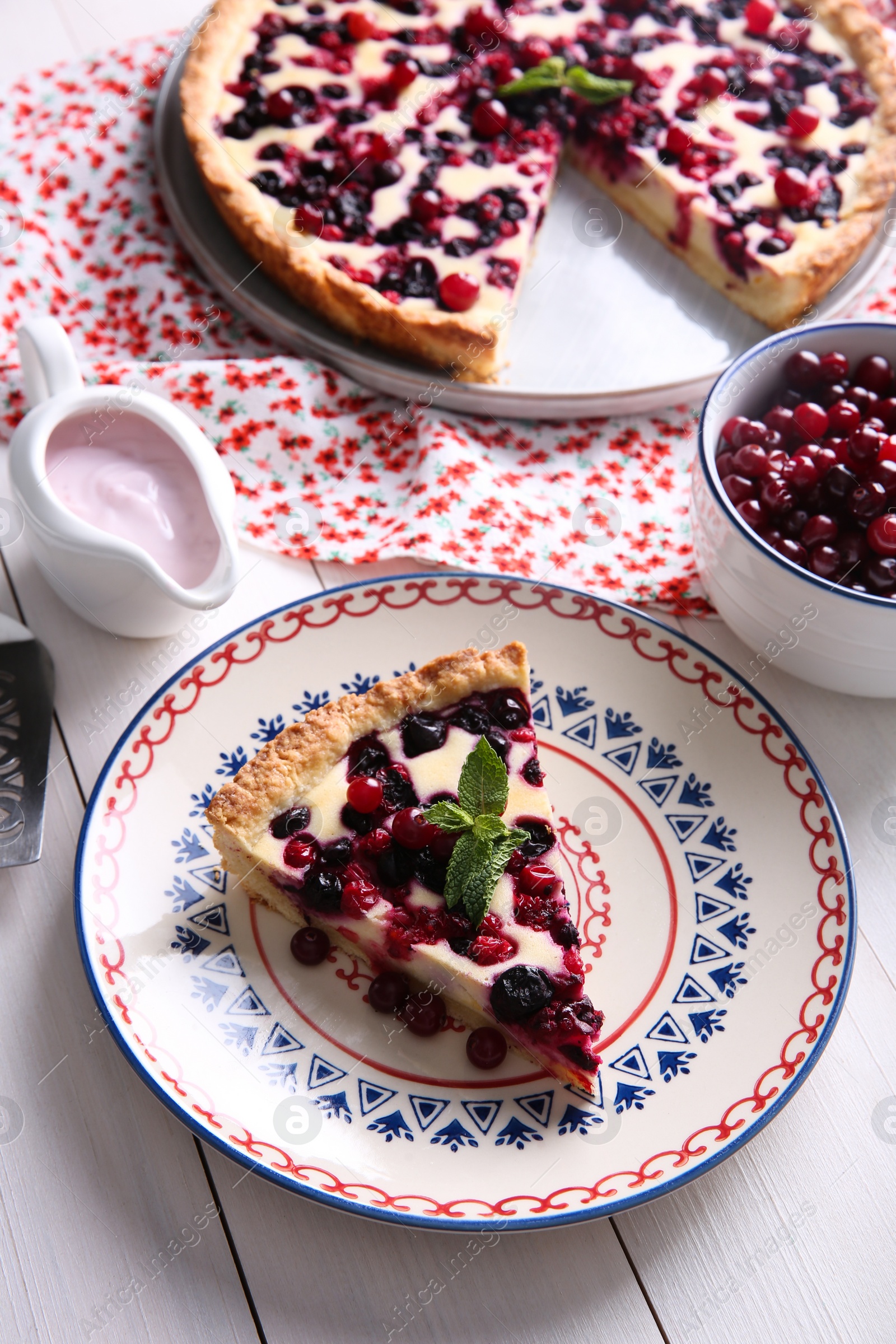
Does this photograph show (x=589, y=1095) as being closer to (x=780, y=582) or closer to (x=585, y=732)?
(x=585, y=732)

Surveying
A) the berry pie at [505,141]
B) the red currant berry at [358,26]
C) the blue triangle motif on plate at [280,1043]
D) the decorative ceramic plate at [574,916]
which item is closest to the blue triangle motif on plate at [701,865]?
the decorative ceramic plate at [574,916]

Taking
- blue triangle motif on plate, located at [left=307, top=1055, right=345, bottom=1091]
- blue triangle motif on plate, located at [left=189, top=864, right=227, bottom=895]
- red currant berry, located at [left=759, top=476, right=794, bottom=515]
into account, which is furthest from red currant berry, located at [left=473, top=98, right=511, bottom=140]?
blue triangle motif on plate, located at [left=307, top=1055, right=345, bottom=1091]

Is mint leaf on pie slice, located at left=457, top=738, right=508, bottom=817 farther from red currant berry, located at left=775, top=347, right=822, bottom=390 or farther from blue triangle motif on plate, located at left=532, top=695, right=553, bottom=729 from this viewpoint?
red currant berry, located at left=775, top=347, right=822, bottom=390

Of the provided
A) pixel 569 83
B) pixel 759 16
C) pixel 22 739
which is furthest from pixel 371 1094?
pixel 759 16

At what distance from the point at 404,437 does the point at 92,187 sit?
1.36 m

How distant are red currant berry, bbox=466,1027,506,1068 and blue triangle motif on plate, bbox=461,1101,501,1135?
2.7 inches

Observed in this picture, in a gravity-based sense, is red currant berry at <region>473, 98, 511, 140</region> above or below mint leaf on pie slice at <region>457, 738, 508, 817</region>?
above

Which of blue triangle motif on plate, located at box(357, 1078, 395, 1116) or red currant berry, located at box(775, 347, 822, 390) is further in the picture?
red currant berry, located at box(775, 347, 822, 390)

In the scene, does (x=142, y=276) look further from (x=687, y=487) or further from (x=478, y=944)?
(x=478, y=944)

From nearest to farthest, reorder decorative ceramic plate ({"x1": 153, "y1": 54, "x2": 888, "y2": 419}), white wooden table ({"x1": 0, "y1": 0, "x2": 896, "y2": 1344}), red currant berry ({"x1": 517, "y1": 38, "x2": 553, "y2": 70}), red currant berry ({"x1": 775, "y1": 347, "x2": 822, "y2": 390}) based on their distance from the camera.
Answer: white wooden table ({"x1": 0, "y1": 0, "x2": 896, "y2": 1344}) < red currant berry ({"x1": 775, "y1": 347, "x2": 822, "y2": 390}) < decorative ceramic plate ({"x1": 153, "y1": 54, "x2": 888, "y2": 419}) < red currant berry ({"x1": 517, "y1": 38, "x2": 553, "y2": 70})

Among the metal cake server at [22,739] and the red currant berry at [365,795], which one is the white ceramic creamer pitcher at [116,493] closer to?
the metal cake server at [22,739]

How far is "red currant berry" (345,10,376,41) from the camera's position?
3.70m

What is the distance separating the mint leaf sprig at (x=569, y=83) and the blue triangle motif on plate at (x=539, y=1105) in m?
3.19

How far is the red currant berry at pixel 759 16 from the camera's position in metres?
3.80
